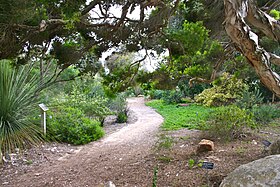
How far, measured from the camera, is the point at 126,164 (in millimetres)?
3617

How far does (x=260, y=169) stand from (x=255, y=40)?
1.00 metres

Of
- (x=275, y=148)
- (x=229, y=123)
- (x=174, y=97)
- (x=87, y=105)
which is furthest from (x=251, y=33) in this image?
(x=174, y=97)

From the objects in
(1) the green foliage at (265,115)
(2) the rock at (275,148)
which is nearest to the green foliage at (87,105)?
(1) the green foliage at (265,115)

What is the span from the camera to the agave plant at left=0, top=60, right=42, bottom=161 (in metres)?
4.30

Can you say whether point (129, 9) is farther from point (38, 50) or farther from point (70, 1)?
point (70, 1)

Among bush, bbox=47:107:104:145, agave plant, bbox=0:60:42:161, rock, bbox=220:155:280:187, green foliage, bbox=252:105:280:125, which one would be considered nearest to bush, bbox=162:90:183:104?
green foliage, bbox=252:105:280:125

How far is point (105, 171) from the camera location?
3.36 m

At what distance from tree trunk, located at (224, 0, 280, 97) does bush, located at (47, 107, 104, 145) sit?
167 inches

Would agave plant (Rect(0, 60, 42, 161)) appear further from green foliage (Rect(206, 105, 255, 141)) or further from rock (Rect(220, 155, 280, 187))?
rock (Rect(220, 155, 280, 187))

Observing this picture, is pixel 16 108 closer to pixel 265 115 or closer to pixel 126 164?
pixel 126 164

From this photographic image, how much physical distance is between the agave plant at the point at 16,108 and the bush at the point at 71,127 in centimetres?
51

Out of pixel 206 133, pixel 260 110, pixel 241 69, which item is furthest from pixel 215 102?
pixel 241 69

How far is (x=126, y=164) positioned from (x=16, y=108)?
2459 millimetres

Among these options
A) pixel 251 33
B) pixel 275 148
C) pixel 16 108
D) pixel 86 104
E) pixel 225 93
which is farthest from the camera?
pixel 225 93
